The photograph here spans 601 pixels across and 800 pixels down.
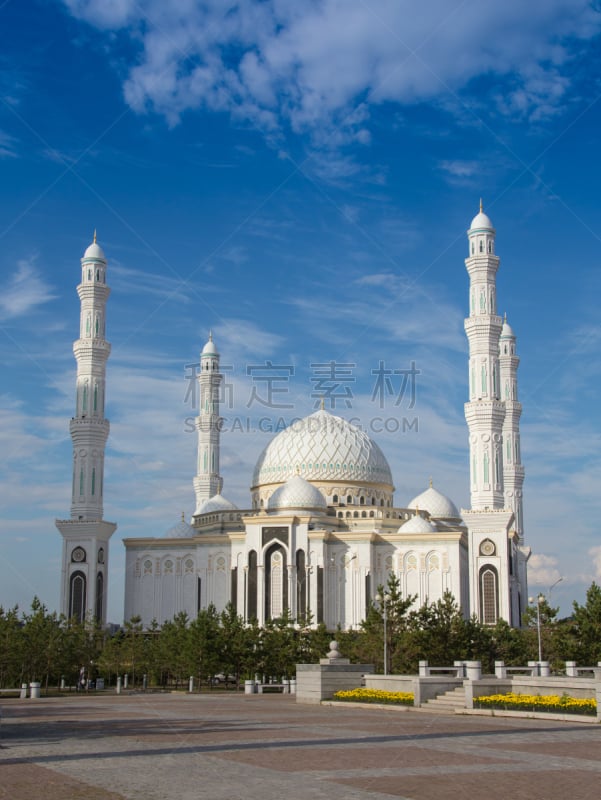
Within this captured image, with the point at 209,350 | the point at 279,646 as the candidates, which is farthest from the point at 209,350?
the point at 279,646

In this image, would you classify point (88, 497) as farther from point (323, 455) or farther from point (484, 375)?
point (484, 375)

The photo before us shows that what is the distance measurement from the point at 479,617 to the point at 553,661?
43.4ft

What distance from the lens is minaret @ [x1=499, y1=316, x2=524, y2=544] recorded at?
3078 inches

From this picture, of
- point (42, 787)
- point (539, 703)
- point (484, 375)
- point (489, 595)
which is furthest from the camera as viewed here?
point (484, 375)

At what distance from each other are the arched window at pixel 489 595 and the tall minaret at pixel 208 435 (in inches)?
943

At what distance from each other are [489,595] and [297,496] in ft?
43.8

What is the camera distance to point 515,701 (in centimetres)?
2555

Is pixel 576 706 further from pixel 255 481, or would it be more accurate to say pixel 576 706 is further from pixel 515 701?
pixel 255 481

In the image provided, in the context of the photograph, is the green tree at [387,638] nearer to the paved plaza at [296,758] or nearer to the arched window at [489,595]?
the paved plaza at [296,758]

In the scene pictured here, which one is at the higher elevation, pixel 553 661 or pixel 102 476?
pixel 102 476

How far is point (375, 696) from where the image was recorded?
98.8 ft

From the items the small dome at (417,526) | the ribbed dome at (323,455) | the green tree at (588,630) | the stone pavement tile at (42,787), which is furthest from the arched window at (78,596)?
the stone pavement tile at (42,787)

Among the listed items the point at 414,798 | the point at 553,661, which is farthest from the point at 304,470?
the point at 414,798

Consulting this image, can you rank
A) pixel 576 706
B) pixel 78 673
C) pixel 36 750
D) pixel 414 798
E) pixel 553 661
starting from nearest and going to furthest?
pixel 414 798, pixel 36 750, pixel 576 706, pixel 553 661, pixel 78 673
